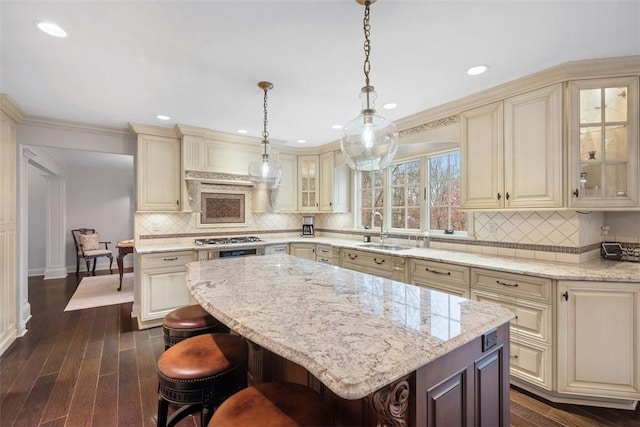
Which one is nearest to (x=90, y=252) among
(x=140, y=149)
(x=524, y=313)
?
(x=140, y=149)

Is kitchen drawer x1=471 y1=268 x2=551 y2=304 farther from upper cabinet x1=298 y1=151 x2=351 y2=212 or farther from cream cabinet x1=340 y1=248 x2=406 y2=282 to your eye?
upper cabinet x1=298 y1=151 x2=351 y2=212

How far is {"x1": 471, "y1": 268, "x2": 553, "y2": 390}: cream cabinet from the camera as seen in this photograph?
2.07 metres

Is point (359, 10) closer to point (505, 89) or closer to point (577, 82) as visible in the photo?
point (505, 89)

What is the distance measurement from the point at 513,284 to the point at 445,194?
1468mm

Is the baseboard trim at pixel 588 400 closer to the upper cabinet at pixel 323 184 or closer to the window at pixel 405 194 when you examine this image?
the window at pixel 405 194

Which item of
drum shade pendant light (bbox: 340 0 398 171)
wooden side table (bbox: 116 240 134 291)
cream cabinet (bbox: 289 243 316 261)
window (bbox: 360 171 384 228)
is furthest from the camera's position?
wooden side table (bbox: 116 240 134 291)

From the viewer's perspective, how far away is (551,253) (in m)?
2.50

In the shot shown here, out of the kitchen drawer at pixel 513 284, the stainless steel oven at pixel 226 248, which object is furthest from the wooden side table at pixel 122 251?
the kitchen drawer at pixel 513 284

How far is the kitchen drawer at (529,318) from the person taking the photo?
2.07m

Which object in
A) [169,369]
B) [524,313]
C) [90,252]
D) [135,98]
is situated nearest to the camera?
[169,369]

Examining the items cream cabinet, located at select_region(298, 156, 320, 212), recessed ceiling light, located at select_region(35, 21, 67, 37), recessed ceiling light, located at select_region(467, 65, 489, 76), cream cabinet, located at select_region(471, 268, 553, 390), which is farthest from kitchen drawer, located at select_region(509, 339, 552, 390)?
recessed ceiling light, located at select_region(35, 21, 67, 37)

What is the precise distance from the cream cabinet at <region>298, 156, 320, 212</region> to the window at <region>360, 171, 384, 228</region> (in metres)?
0.81

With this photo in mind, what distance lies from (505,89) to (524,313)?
1.87 metres

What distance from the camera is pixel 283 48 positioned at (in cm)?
199
